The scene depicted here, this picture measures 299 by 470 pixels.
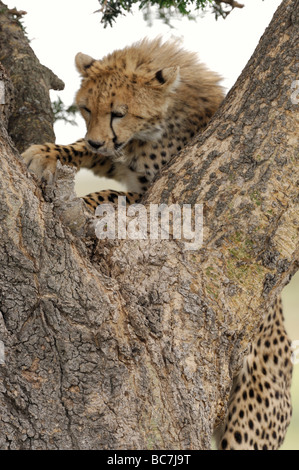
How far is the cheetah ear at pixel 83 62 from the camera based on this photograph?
113 inches

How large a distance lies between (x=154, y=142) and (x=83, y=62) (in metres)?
0.47

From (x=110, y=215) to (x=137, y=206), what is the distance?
0.52 feet

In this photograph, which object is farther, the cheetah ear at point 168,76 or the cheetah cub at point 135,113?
the cheetah ear at point 168,76

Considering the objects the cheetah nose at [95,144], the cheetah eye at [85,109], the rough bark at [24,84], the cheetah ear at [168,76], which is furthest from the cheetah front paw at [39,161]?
the cheetah ear at [168,76]

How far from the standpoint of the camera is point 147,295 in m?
1.91

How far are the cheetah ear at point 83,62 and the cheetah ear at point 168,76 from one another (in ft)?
1.01

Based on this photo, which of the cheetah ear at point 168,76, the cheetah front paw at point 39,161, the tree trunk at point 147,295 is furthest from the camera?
the cheetah ear at point 168,76

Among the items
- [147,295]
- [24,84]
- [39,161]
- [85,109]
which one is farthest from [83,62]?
[147,295]

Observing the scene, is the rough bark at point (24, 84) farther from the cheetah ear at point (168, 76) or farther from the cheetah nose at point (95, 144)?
the cheetah ear at point (168, 76)

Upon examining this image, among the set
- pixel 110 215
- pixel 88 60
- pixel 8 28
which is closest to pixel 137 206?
pixel 110 215

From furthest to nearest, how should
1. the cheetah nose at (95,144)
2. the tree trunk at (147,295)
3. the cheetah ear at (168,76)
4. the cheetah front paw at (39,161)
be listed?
the cheetah ear at (168,76) → the cheetah nose at (95,144) → the cheetah front paw at (39,161) → the tree trunk at (147,295)

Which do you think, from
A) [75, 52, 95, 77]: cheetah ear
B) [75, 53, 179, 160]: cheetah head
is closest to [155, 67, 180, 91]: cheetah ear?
[75, 53, 179, 160]: cheetah head

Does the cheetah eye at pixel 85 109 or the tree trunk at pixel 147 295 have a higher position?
the cheetah eye at pixel 85 109

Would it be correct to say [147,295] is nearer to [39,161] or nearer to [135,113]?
[39,161]
